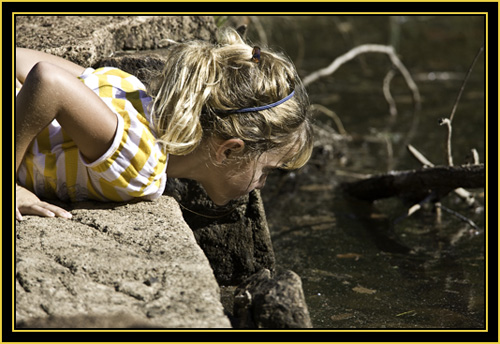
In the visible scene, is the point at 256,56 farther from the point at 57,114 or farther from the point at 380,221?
the point at 380,221

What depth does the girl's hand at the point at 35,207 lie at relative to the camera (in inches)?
102

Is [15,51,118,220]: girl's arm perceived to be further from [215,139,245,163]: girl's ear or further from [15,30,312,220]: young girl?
[215,139,245,163]: girl's ear

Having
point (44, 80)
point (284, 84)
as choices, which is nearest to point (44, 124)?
point (44, 80)

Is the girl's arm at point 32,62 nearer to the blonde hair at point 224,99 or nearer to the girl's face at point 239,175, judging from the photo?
the blonde hair at point 224,99

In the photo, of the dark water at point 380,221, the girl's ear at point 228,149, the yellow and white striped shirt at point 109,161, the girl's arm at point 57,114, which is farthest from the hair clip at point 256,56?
the dark water at point 380,221

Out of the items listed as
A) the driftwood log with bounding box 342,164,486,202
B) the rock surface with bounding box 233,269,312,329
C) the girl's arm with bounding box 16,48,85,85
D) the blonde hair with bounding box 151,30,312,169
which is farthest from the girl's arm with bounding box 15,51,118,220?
the driftwood log with bounding box 342,164,486,202

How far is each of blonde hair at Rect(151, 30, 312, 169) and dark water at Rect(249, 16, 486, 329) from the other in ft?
3.09

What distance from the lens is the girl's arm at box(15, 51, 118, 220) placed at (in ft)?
8.25

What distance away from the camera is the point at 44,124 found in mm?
2570

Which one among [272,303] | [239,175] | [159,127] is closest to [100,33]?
[159,127]

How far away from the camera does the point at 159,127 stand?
271cm

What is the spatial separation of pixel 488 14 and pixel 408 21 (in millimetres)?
6151

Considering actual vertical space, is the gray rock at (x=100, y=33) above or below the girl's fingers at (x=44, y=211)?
above

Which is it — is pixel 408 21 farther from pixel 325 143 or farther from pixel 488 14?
pixel 488 14
